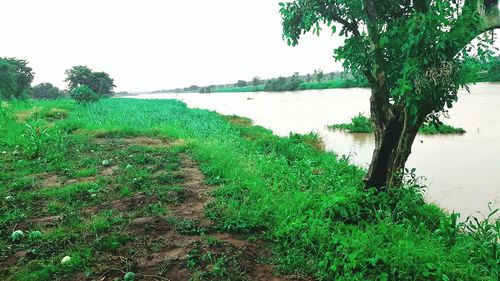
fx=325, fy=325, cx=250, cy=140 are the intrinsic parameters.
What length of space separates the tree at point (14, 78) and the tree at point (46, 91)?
77.4ft

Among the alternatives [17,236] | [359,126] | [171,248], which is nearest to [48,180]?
[17,236]

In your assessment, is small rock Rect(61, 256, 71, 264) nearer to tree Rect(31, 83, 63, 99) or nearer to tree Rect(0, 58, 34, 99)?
tree Rect(0, 58, 34, 99)

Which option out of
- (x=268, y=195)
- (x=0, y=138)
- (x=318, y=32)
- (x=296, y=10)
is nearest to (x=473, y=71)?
(x=318, y=32)

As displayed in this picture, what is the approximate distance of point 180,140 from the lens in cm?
1099

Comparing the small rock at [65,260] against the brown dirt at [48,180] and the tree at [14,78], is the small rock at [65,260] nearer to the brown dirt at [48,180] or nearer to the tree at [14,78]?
the brown dirt at [48,180]

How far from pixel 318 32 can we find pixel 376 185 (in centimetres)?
296

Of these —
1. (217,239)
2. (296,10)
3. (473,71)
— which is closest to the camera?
(217,239)

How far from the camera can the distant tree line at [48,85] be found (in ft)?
98.3

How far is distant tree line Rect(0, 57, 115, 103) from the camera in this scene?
30.0 metres

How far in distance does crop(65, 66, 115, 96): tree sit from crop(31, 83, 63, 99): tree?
722 inches

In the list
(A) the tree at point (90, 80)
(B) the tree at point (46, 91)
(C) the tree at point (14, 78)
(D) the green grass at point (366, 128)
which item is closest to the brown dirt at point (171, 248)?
(D) the green grass at point (366, 128)

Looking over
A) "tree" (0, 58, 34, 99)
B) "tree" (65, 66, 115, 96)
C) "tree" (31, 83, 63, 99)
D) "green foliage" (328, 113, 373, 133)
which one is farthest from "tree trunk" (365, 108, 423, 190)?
"tree" (31, 83, 63, 99)

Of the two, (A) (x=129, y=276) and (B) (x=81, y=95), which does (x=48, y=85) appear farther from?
(A) (x=129, y=276)

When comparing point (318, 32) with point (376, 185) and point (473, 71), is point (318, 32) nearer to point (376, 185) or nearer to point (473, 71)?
point (473, 71)
